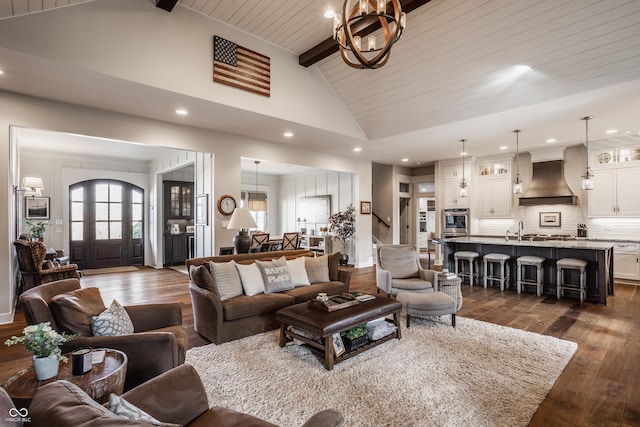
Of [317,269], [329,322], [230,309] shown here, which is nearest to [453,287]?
[317,269]

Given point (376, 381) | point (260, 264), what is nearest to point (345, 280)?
point (260, 264)

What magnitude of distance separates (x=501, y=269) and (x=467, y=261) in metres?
0.79

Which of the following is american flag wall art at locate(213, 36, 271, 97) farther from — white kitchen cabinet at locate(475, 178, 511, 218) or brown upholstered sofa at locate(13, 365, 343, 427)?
white kitchen cabinet at locate(475, 178, 511, 218)

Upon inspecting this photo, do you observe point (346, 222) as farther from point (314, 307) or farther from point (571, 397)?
point (571, 397)

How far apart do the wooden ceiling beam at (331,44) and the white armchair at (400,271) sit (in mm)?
3051

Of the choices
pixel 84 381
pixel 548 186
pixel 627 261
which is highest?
pixel 548 186

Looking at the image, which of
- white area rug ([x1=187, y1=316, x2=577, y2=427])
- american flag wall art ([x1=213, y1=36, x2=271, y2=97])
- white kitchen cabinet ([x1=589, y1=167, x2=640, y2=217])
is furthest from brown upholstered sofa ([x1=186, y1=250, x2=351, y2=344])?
white kitchen cabinet ([x1=589, y1=167, x2=640, y2=217])

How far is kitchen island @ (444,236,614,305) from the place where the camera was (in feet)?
Answer: 16.9

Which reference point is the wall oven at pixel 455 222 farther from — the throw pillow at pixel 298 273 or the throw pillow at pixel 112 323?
the throw pillow at pixel 112 323

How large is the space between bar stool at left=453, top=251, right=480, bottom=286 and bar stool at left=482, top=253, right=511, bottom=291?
23 centimetres

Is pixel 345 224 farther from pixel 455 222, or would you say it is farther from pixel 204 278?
pixel 204 278

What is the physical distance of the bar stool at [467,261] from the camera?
6.45m

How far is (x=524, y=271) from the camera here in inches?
241

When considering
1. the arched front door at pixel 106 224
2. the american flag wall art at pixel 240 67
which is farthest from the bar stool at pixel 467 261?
the arched front door at pixel 106 224
